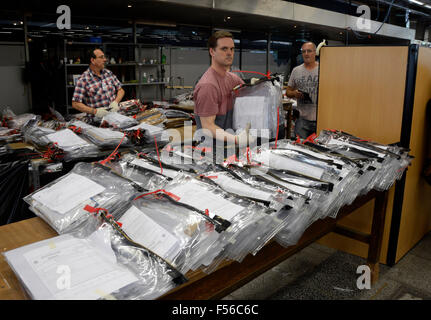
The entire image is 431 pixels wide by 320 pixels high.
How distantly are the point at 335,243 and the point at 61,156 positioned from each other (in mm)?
1993

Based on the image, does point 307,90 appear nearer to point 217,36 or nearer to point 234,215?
point 217,36

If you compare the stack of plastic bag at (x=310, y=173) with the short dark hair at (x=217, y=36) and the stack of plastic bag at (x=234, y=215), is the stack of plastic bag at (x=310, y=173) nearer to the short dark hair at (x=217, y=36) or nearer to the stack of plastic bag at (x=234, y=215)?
the stack of plastic bag at (x=234, y=215)

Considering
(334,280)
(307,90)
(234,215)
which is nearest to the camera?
(234,215)

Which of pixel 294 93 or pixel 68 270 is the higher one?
pixel 294 93

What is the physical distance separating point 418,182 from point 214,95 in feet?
5.07

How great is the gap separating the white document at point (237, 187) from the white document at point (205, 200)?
101mm

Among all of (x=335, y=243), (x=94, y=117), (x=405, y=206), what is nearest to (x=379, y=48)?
(x=405, y=206)

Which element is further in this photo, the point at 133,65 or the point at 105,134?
the point at 133,65

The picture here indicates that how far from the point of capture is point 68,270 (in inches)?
34.3

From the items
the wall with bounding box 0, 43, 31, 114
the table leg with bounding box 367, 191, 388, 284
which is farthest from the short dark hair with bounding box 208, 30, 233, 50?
the wall with bounding box 0, 43, 31, 114

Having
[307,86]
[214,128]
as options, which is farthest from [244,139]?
[307,86]

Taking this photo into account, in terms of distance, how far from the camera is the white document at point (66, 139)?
2.40m

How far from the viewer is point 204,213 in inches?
42.6
